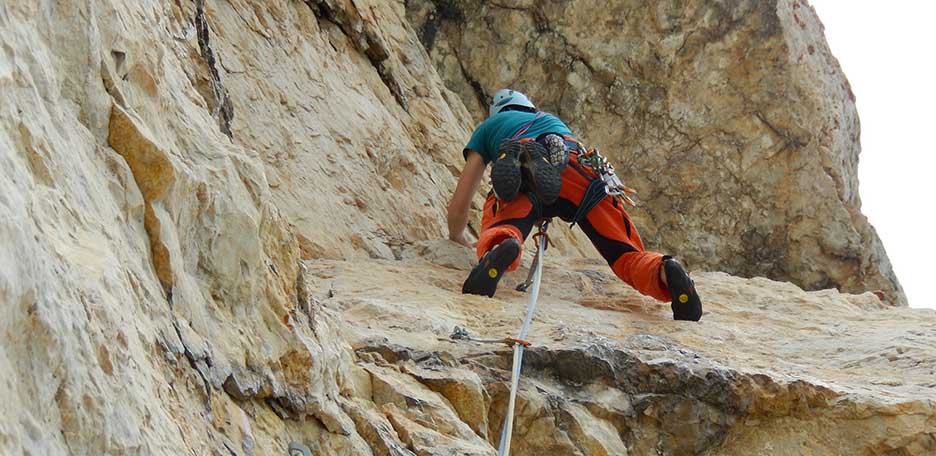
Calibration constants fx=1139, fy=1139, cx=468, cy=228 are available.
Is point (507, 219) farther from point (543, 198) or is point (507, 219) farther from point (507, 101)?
point (507, 101)

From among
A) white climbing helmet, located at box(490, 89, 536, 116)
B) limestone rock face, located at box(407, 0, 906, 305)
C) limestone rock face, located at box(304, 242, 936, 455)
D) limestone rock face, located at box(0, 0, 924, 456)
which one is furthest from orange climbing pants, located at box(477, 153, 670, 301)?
limestone rock face, located at box(407, 0, 906, 305)

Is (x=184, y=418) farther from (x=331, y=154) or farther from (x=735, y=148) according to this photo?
(x=735, y=148)

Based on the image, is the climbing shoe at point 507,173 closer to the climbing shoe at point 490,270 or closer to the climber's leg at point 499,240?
the climber's leg at point 499,240

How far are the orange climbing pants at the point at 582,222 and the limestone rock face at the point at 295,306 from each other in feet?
0.55

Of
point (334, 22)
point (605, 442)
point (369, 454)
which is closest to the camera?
point (369, 454)

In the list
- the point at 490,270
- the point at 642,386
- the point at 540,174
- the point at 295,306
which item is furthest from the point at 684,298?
the point at 295,306

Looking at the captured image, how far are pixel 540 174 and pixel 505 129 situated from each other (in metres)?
0.44

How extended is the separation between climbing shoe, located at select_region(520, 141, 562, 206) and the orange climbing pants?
0.08 meters

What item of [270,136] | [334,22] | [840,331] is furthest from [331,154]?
[840,331]

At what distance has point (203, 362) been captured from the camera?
1.96 m

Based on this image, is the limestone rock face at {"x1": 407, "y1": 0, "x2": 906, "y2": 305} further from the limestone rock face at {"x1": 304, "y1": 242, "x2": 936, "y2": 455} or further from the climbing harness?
the limestone rock face at {"x1": 304, "y1": 242, "x2": 936, "y2": 455}

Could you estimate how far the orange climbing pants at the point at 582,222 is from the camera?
14.5 ft

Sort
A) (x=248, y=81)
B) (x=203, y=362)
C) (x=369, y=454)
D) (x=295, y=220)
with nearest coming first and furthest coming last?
(x=203, y=362) → (x=369, y=454) → (x=295, y=220) → (x=248, y=81)

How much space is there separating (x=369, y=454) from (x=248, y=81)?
309 cm
